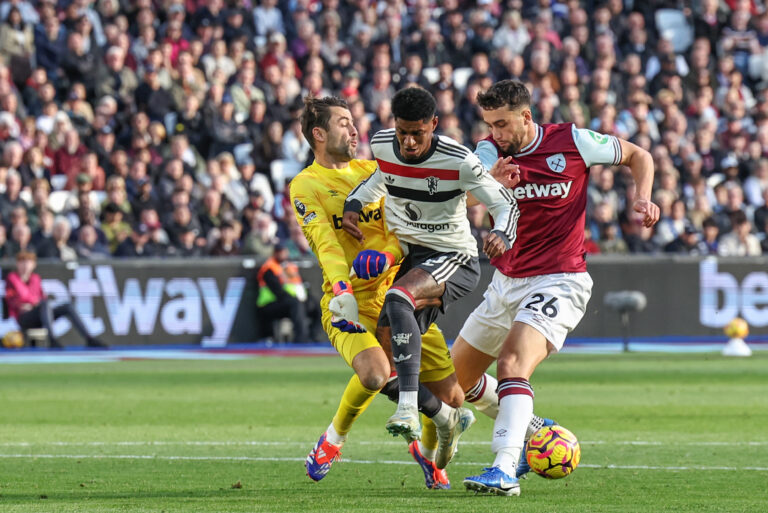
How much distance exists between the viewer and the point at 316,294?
22.0 m

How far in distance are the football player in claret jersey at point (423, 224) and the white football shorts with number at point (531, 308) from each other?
23 centimetres

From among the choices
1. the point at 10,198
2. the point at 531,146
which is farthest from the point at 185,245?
the point at 531,146

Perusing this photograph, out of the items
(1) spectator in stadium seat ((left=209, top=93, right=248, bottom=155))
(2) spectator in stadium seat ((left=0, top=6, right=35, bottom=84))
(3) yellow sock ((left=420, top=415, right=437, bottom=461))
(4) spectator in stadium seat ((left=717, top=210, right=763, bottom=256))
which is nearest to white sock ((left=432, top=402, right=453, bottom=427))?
(3) yellow sock ((left=420, top=415, right=437, bottom=461))

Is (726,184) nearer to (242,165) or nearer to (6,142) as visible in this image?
(242,165)

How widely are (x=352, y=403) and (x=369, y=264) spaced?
89 centimetres

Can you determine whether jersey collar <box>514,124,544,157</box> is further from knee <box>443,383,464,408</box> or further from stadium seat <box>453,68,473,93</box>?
stadium seat <box>453,68,473,93</box>

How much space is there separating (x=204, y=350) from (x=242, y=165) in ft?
11.1

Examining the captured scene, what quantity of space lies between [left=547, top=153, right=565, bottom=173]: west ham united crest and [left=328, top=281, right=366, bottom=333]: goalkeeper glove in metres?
1.37

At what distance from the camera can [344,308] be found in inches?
304

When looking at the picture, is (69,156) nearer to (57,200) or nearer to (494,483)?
(57,200)

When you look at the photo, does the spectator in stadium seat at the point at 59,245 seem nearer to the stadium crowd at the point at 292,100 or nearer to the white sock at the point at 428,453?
the stadium crowd at the point at 292,100

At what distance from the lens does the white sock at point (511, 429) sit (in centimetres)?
735

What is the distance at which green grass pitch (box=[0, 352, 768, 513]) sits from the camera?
7.37 m

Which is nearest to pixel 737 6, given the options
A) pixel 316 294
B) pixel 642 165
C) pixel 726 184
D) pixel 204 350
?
pixel 726 184
